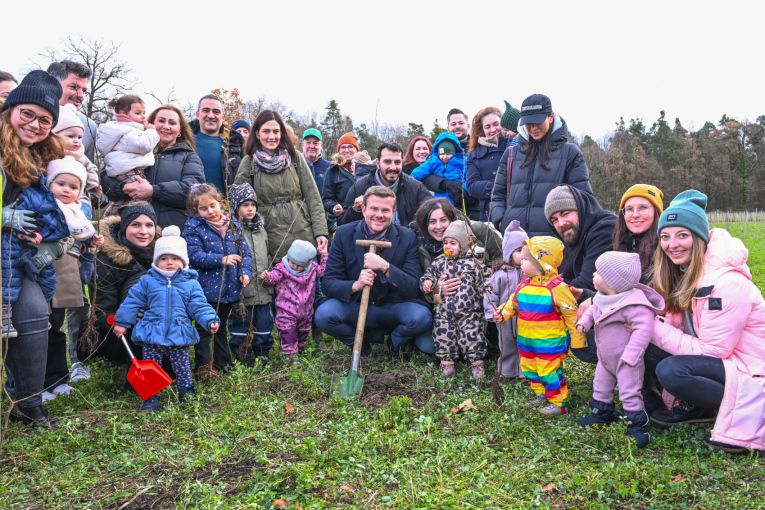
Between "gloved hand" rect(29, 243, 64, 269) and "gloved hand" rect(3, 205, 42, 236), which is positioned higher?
"gloved hand" rect(3, 205, 42, 236)

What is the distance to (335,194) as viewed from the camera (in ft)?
22.6

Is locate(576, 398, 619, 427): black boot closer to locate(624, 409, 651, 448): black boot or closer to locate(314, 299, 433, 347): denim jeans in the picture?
locate(624, 409, 651, 448): black boot

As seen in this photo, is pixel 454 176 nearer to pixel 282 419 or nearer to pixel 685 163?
pixel 282 419

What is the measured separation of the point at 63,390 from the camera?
15.0ft

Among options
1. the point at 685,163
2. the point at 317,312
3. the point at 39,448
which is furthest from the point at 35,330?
the point at 685,163

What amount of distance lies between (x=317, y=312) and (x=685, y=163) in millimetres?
47986

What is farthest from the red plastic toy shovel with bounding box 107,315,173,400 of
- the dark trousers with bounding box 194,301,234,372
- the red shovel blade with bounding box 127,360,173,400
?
the dark trousers with bounding box 194,301,234,372

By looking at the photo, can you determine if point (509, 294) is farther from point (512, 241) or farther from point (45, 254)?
point (45, 254)

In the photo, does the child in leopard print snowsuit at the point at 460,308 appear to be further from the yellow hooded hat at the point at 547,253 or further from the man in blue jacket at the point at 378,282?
the yellow hooded hat at the point at 547,253

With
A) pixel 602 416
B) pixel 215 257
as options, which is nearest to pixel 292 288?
pixel 215 257

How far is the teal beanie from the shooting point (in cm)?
348

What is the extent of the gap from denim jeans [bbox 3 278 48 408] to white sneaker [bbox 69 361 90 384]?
1108 millimetres

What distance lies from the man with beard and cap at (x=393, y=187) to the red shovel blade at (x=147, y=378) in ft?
8.93

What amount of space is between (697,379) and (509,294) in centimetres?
169
